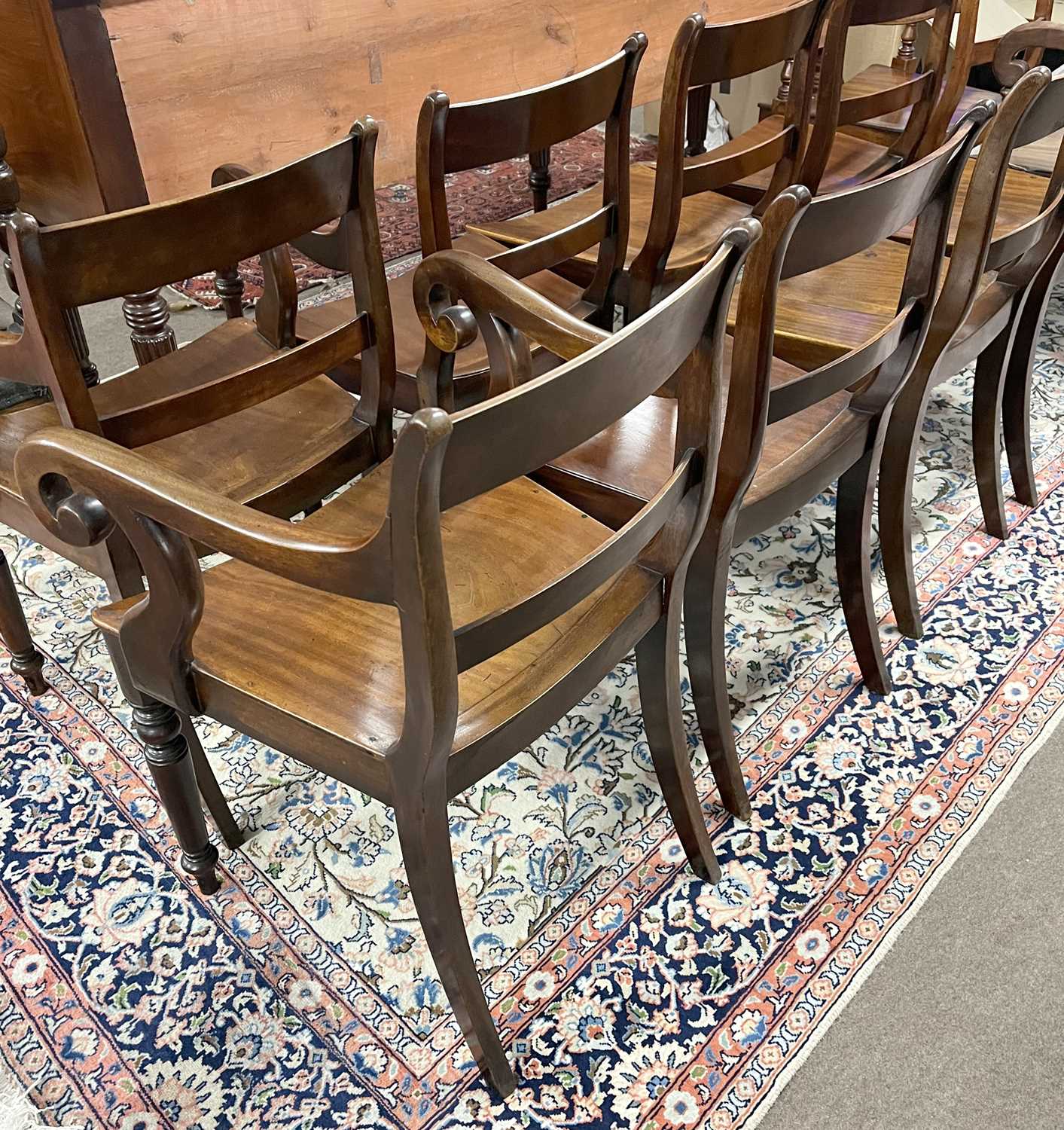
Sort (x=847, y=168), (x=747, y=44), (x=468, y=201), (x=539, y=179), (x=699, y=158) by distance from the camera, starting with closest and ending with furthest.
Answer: (x=747, y=44)
(x=699, y=158)
(x=847, y=168)
(x=539, y=179)
(x=468, y=201)

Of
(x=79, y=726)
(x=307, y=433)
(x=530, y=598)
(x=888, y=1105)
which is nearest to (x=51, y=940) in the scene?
(x=79, y=726)

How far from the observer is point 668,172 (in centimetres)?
148

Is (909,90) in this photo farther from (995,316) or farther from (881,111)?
(995,316)

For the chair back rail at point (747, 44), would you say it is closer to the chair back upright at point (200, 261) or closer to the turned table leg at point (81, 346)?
the chair back upright at point (200, 261)

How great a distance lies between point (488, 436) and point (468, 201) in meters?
3.11

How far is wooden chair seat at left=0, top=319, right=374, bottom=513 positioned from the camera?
1.31 meters

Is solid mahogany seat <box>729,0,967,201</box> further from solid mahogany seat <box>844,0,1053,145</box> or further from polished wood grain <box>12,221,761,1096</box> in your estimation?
polished wood grain <box>12,221,761,1096</box>

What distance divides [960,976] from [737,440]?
0.71 meters

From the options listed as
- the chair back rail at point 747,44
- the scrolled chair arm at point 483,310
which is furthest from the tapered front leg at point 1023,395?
the scrolled chair arm at point 483,310

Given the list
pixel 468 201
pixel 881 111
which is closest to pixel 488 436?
pixel 881 111

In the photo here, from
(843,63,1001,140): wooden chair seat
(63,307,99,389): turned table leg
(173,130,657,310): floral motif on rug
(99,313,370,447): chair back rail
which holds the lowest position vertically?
(173,130,657,310): floral motif on rug

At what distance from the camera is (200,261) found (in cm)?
102

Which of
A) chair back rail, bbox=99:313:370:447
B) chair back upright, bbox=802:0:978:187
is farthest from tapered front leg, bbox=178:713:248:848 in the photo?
chair back upright, bbox=802:0:978:187

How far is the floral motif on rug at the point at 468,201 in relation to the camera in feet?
10.2
